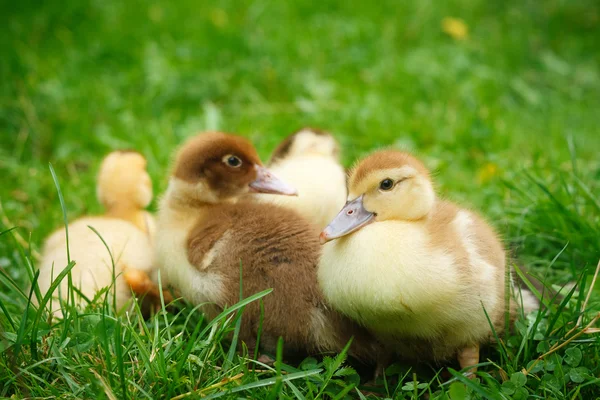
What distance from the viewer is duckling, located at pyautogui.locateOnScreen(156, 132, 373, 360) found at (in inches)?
99.1

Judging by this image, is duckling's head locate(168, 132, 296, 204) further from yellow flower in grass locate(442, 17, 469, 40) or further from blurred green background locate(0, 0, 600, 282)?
yellow flower in grass locate(442, 17, 469, 40)

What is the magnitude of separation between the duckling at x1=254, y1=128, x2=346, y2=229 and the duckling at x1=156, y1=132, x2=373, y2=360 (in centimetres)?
16

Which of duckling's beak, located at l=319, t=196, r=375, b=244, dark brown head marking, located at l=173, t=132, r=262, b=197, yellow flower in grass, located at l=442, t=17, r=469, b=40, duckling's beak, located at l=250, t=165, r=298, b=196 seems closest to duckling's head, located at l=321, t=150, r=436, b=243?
duckling's beak, located at l=319, t=196, r=375, b=244

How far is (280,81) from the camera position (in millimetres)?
5508

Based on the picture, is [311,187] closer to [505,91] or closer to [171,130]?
[171,130]

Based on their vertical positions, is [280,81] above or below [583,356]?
above

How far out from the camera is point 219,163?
3.06m

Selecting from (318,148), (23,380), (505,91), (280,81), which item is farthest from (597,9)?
(23,380)

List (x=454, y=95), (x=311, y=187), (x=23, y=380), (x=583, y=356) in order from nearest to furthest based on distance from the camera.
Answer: (x=23, y=380)
(x=583, y=356)
(x=311, y=187)
(x=454, y=95)

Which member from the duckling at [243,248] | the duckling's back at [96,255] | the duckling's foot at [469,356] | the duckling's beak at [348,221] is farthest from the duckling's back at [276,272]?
the duckling's back at [96,255]

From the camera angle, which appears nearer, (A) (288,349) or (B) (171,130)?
(A) (288,349)

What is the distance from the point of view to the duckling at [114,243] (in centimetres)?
295

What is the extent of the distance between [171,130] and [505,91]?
9.40ft

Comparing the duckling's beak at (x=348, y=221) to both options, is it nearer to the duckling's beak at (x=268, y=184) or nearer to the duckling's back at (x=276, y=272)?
the duckling's back at (x=276, y=272)
